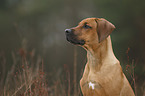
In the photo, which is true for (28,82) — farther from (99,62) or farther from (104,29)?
(104,29)

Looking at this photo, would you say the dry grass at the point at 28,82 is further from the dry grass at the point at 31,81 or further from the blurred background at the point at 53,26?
the blurred background at the point at 53,26

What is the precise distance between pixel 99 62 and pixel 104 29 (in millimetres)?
533

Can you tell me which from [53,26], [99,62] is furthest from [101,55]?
[53,26]

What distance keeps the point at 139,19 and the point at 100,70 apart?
4.62m

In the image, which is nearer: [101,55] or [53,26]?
[101,55]

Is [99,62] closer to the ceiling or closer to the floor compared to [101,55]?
closer to the floor

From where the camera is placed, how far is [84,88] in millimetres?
3127

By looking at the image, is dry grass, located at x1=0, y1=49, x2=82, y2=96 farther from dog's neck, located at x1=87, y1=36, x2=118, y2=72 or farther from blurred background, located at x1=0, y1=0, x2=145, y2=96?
blurred background, located at x1=0, y1=0, x2=145, y2=96

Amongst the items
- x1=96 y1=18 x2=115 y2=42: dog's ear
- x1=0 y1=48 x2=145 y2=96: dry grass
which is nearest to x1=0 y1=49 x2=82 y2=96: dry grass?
x1=0 y1=48 x2=145 y2=96: dry grass

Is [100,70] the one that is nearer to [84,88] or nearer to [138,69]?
[84,88]

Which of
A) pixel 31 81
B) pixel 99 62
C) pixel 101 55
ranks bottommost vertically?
pixel 31 81

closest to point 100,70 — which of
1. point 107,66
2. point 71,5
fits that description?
point 107,66

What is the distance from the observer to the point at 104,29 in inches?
118

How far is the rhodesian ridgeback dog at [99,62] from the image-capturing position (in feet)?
9.54
